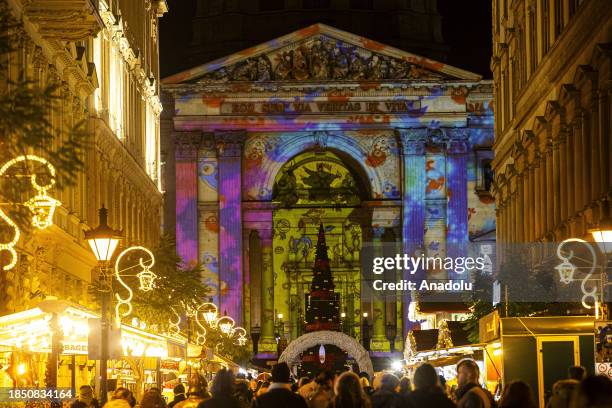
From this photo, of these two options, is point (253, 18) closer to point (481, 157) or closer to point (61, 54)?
point (481, 157)

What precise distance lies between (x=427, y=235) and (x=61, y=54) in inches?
2232

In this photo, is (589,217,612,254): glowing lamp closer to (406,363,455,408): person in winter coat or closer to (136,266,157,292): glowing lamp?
(406,363,455,408): person in winter coat

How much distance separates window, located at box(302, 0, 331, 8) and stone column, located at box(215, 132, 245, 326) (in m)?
16.9

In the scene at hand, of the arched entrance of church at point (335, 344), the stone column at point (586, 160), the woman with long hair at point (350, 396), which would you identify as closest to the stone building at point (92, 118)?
the woman with long hair at point (350, 396)

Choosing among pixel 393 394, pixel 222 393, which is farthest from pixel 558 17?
pixel 222 393

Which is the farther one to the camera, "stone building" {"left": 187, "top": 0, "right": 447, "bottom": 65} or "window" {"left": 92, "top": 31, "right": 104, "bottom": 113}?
"stone building" {"left": 187, "top": 0, "right": 447, "bottom": 65}

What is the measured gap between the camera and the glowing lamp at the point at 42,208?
19.2m

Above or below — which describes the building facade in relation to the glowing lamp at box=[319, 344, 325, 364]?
above

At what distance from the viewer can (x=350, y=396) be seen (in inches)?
668

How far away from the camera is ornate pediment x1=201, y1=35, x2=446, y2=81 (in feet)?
314

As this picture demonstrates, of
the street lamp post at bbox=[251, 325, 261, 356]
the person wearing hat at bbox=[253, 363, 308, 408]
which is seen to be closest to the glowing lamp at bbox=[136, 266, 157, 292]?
the person wearing hat at bbox=[253, 363, 308, 408]

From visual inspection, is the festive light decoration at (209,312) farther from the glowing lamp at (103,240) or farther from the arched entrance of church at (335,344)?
the glowing lamp at (103,240)

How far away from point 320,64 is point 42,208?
76.3m

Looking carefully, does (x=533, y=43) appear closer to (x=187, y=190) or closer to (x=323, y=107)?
(x=323, y=107)
